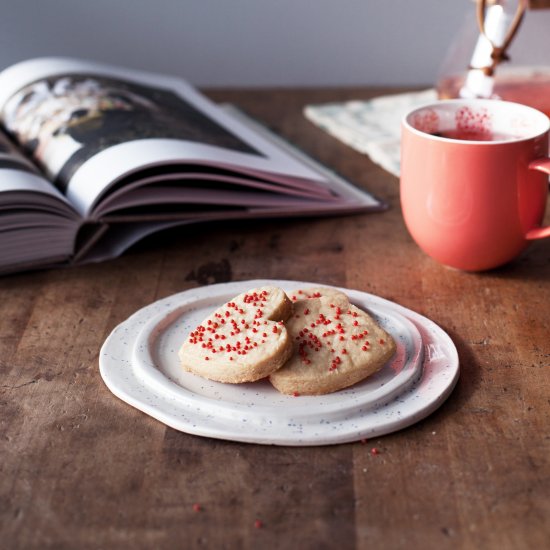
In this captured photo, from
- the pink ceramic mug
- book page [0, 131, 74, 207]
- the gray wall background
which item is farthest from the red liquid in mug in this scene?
the gray wall background

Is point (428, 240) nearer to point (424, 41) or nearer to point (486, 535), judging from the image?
point (486, 535)

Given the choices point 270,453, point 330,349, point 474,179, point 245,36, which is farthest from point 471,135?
point 245,36

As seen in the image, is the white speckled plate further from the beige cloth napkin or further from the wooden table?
the beige cloth napkin

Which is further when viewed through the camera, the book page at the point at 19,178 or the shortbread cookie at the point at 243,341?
the book page at the point at 19,178

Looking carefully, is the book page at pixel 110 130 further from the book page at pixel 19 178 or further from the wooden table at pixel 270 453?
the wooden table at pixel 270 453

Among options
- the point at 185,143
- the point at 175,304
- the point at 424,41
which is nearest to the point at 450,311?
the point at 175,304

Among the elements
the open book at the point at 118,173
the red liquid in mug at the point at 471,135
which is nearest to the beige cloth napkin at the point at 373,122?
the open book at the point at 118,173

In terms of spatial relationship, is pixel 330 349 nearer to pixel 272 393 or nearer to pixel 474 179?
pixel 272 393
